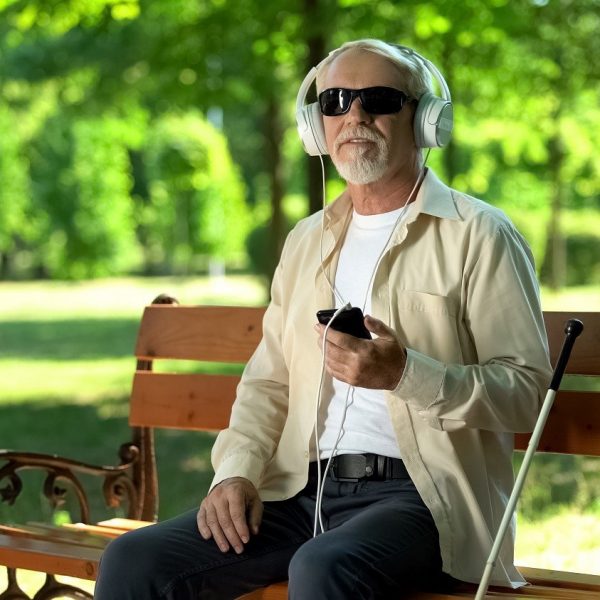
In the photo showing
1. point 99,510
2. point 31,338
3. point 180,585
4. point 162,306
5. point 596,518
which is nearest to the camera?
point 180,585

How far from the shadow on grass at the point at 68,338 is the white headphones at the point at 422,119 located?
49.6 ft

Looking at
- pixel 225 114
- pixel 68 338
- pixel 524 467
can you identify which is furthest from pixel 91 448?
pixel 68 338

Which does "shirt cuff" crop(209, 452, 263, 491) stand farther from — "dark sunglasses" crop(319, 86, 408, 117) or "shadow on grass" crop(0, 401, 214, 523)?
"shadow on grass" crop(0, 401, 214, 523)

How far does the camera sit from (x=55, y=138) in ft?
125

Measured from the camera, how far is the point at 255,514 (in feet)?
11.8

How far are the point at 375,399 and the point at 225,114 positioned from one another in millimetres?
10165

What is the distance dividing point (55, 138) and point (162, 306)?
3428cm

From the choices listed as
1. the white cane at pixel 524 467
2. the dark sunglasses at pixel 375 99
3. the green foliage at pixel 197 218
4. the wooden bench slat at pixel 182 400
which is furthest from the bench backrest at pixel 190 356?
the green foliage at pixel 197 218

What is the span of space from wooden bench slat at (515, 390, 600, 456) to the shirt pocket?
2.18 ft

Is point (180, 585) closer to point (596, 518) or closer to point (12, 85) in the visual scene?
point (596, 518)

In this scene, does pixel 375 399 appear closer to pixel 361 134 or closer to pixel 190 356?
pixel 361 134

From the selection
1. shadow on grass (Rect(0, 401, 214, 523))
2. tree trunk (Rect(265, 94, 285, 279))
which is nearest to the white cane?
shadow on grass (Rect(0, 401, 214, 523))

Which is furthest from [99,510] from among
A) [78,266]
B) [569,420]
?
[78,266]

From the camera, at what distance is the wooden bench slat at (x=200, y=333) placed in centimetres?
469
